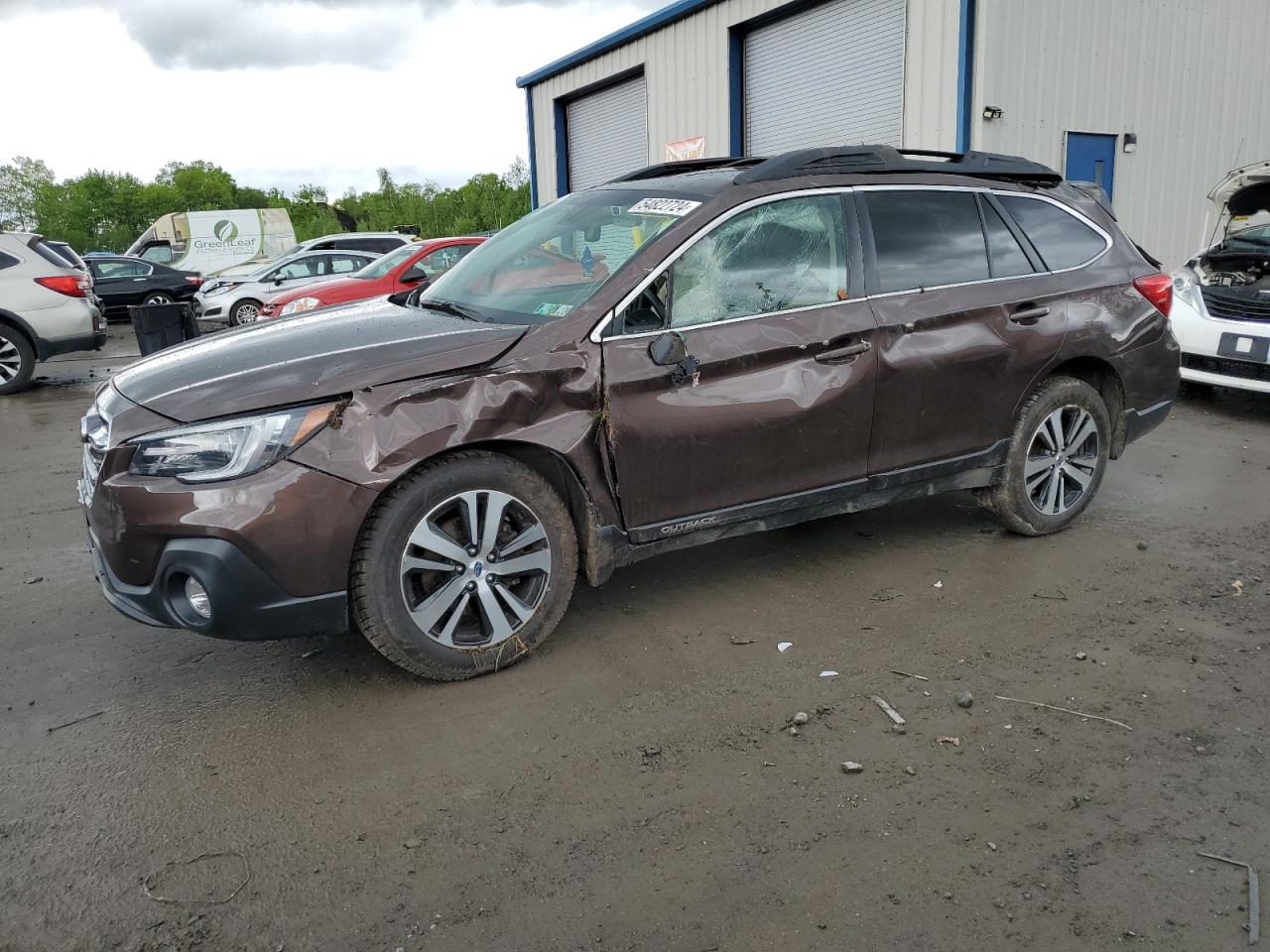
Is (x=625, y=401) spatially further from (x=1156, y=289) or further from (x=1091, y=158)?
(x=1091, y=158)

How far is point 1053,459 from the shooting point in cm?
493

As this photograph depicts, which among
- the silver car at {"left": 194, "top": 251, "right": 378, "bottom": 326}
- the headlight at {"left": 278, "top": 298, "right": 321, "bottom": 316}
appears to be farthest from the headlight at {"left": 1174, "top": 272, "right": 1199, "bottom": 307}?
the silver car at {"left": 194, "top": 251, "right": 378, "bottom": 326}

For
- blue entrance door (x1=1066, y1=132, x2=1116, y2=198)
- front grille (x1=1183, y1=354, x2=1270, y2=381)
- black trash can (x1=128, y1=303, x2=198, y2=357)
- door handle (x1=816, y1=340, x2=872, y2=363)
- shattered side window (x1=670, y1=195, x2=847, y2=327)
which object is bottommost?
front grille (x1=1183, y1=354, x2=1270, y2=381)

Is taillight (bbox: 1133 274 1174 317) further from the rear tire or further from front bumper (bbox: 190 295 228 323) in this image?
front bumper (bbox: 190 295 228 323)

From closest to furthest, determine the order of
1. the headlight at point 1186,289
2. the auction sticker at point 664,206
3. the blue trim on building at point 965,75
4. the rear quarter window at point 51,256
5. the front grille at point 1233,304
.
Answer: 1. the auction sticker at point 664,206
2. the front grille at point 1233,304
3. the headlight at point 1186,289
4. the blue trim on building at point 965,75
5. the rear quarter window at point 51,256

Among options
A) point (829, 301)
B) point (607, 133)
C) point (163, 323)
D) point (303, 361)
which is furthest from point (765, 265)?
point (607, 133)

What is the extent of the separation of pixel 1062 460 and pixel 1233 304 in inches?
162

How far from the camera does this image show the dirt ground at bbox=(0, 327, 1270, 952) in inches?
95.6

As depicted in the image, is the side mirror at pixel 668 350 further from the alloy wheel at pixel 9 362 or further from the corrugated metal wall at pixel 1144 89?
the alloy wheel at pixel 9 362

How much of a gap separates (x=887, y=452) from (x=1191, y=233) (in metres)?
11.2

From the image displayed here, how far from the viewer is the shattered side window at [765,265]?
3.85 metres

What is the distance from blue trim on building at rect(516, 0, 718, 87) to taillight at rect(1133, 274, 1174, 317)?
11.3m

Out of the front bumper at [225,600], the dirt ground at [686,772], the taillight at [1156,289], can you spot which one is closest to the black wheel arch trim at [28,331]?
the dirt ground at [686,772]

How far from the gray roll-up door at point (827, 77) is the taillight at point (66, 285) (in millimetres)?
9028
